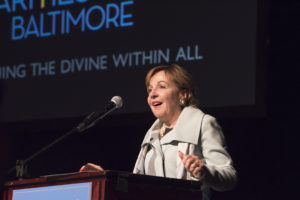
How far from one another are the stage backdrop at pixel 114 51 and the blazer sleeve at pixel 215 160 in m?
1.53

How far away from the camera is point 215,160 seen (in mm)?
2658

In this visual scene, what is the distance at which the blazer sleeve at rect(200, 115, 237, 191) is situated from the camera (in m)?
2.48

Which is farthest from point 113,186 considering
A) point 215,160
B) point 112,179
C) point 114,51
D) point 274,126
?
point 114,51

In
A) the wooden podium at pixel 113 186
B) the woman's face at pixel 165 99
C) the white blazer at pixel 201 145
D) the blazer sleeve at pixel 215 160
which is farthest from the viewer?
the woman's face at pixel 165 99

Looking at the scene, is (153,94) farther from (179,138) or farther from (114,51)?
(114,51)

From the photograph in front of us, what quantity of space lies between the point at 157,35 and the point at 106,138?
1.14 metres

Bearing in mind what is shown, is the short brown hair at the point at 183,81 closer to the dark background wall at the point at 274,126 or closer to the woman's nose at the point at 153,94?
the woman's nose at the point at 153,94

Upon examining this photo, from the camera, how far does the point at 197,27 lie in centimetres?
453

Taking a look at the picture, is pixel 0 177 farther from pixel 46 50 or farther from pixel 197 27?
pixel 46 50

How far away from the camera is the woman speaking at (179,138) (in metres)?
2.61

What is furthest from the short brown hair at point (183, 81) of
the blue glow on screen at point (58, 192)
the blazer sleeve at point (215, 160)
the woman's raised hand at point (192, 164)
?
the blue glow on screen at point (58, 192)

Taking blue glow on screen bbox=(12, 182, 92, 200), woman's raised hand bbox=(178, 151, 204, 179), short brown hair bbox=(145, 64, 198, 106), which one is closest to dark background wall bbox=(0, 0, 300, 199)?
short brown hair bbox=(145, 64, 198, 106)

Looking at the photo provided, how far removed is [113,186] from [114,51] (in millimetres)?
2761

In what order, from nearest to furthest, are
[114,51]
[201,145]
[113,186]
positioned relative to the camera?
[113,186] → [201,145] → [114,51]
